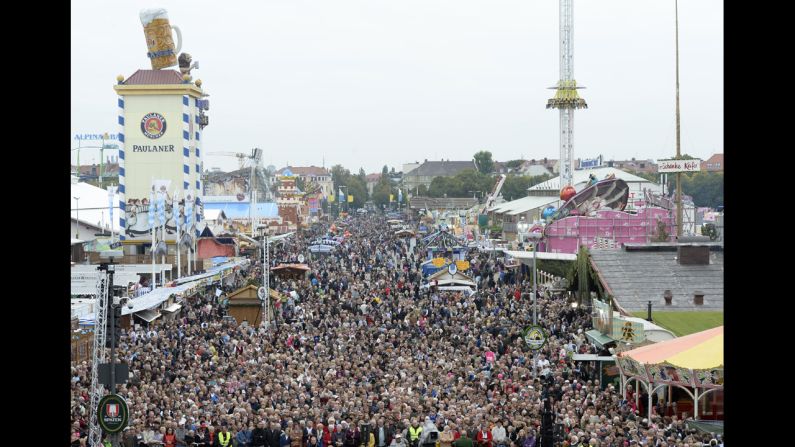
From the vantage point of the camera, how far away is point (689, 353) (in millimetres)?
18172

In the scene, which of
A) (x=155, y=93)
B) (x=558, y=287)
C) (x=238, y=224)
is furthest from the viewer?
(x=238, y=224)

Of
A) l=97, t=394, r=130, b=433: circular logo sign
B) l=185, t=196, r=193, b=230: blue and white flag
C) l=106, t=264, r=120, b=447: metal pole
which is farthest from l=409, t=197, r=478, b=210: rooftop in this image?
l=97, t=394, r=130, b=433: circular logo sign

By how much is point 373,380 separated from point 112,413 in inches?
339

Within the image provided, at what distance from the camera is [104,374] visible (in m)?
15.5

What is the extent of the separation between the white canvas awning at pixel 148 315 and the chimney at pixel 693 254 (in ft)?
53.5

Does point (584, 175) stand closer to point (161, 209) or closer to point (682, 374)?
point (161, 209)

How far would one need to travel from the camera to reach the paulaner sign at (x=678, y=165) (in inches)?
2162

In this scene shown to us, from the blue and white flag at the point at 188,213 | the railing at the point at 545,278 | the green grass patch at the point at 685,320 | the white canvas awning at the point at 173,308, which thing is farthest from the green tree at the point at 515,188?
the green grass patch at the point at 685,320

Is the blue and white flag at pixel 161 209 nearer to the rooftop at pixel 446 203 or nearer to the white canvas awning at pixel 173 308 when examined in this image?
the white canvas awning at pixel 173 308

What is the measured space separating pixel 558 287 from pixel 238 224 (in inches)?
2176

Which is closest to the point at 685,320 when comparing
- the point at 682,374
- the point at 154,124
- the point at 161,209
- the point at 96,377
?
the point at 682,374
